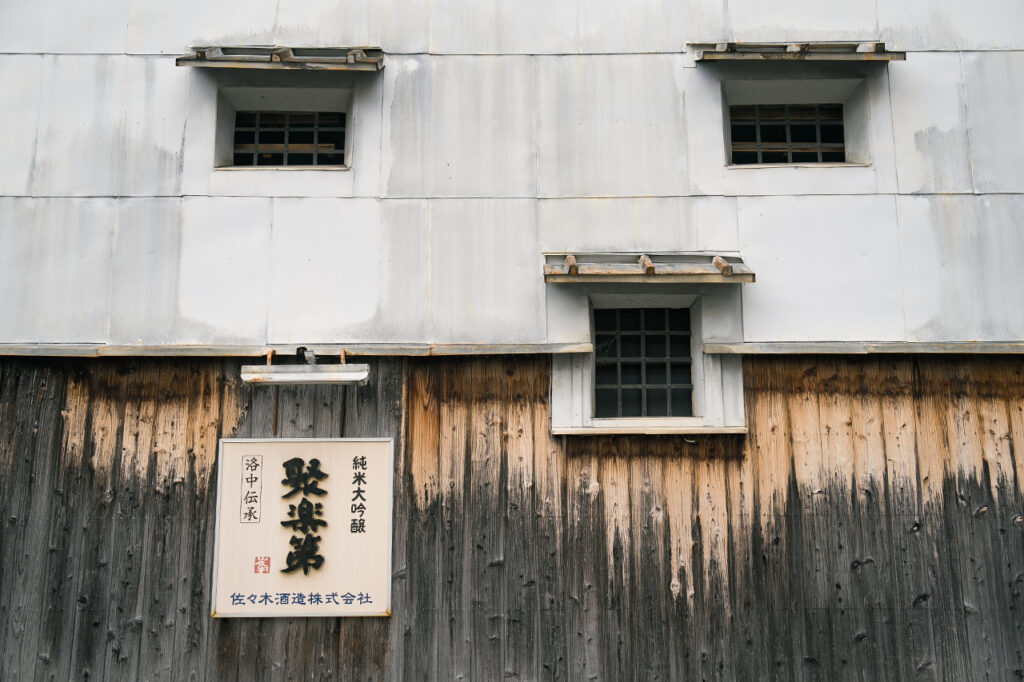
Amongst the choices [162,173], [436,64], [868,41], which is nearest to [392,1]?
[436,64]

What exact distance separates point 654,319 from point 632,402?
1.01 m

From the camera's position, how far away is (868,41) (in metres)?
7.89

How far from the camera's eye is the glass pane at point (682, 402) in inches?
302

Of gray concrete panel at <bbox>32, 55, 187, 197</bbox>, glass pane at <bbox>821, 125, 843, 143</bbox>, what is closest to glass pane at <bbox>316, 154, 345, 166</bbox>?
gray concrete panel at <bbox>32, 55, 187, 197</bbox>

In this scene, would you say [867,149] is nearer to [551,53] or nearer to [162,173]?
[551,53]

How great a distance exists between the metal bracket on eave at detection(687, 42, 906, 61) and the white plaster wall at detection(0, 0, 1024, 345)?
0.85 ft

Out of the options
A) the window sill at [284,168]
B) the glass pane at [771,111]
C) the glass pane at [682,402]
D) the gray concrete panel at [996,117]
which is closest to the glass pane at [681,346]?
the glass pane at [682,402]

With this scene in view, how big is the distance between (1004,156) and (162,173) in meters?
9.56

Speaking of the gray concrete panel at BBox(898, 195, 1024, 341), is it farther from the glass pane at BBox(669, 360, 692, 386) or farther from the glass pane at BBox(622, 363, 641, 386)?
the glass pane at BBox(622, 363, 641, 386)

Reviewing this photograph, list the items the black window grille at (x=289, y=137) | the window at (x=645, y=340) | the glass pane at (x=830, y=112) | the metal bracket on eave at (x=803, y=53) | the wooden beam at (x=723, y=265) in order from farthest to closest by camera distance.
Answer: the glass pane at (x=830, y=112)
the black window grille at (x=289, y=137)
the metal bracket on eave at (x=803, y=53)
the window at (x=645, y=340)
the wooden beam at (x=723, y=265)

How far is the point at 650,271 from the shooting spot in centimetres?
697

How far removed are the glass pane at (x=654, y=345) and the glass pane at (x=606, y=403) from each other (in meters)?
0.60

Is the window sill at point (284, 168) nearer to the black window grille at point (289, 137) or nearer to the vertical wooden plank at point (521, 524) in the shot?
the black window grille at point (289, 137)

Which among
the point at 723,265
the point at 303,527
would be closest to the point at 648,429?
the point at 723,265
